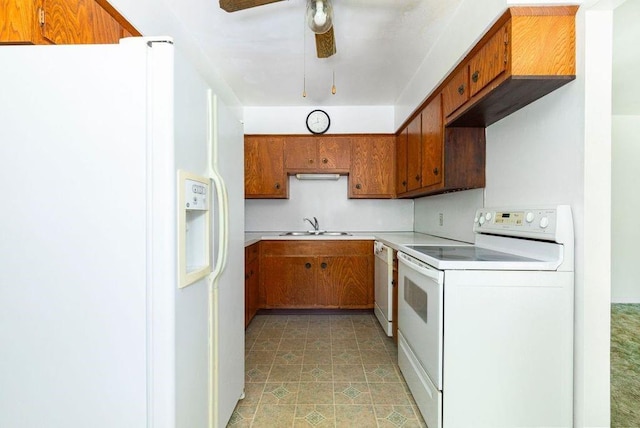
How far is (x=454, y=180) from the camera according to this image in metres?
2.02

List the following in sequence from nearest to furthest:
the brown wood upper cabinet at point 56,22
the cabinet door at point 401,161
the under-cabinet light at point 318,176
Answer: the brown wood upper cabinet at point 56,22
the cabinet door at point 401,161
the under-cabinet light at point 318,176

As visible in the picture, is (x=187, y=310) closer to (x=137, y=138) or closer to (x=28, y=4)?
(x=137, y=138)

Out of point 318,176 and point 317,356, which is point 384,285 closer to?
point 317,356

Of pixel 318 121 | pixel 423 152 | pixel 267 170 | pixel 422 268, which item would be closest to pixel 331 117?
pixel 318 121

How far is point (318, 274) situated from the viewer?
123 inches

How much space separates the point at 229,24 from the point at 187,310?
6.56 feet

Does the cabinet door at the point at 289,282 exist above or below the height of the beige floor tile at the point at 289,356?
A: above

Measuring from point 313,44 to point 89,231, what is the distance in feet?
6.82

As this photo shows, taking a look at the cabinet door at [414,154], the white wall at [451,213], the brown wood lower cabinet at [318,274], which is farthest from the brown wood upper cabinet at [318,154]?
→ the white wall at [451,213]

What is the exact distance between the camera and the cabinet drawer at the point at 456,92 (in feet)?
5.48

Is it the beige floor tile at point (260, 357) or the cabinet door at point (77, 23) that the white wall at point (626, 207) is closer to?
the beige floor tile at point (260, 357)

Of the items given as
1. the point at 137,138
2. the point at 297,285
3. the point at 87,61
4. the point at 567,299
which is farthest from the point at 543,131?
the point at 297,285

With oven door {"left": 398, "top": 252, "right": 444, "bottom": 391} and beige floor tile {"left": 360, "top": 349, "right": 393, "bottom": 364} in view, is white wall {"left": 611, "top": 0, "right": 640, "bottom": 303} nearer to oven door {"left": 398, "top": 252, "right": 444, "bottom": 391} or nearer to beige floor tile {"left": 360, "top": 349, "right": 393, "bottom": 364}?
beige floor tile {"left": 360, "top": 349, "right": 393, "bottom": 364}

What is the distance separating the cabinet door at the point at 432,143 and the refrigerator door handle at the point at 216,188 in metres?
1.56
